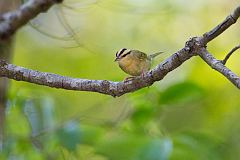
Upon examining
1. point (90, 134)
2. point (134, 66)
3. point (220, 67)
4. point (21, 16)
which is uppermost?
point (21, 16)

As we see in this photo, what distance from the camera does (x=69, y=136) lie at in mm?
2062

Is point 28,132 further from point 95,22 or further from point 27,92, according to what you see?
point 95,22

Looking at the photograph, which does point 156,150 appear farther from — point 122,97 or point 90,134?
point 122,97

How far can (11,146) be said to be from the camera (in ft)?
7.20

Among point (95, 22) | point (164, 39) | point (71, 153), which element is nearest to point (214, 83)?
point (164, 39)

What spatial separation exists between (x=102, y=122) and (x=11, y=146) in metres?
0.37

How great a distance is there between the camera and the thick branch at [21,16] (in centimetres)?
209

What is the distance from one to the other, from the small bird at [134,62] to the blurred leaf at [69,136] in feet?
1.84

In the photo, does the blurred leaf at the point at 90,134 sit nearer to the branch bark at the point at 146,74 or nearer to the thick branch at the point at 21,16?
the thick branch at the point at 21,16

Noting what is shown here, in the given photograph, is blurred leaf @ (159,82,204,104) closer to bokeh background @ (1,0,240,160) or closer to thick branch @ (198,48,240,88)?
bokeh background @ (1,0,240,160)

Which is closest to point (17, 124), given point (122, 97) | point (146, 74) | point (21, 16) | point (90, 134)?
point (90, 134)

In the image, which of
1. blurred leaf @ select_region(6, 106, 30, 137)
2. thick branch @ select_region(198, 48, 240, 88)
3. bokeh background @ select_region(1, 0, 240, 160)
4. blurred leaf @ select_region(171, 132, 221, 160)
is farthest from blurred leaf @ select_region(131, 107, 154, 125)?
thick branch @ select_region(198, 48, 240, 88)

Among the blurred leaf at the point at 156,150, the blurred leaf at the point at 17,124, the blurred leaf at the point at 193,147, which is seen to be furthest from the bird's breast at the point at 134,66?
the blurred leaf at the point at 17,124

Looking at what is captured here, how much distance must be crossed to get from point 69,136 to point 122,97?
0.76m
